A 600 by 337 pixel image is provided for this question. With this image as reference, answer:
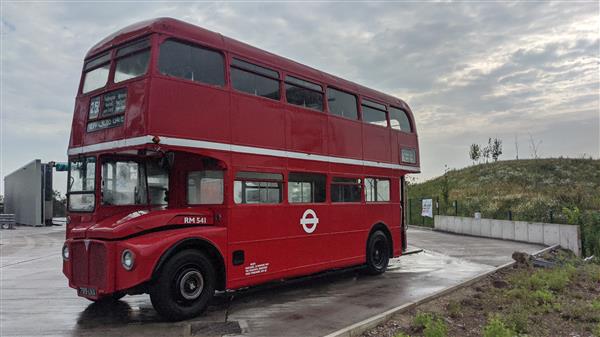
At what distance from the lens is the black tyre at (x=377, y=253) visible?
36.4 ft

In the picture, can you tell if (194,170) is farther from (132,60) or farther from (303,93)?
(303,93)

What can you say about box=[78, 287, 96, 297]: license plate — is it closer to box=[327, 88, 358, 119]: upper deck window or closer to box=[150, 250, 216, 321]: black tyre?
box=[150, 250, 216, 321]: black tyre

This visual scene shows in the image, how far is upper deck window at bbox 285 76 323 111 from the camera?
29.8 ft

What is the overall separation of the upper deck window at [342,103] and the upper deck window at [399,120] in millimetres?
1615

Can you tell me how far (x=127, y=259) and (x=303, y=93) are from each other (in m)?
4.67

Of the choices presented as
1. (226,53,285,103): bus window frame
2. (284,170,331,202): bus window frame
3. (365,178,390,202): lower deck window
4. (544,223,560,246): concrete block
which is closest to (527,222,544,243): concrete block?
(544,223,560,246): concrete block

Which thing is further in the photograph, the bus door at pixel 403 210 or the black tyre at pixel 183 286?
the bus door at pixel 403 210

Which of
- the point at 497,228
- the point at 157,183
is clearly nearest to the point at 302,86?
the point at 157,183

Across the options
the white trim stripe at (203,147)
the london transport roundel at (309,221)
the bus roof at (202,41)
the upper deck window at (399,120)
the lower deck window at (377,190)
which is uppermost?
the bus roof at (202,41)

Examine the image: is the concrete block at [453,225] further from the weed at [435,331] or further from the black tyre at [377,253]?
the weed at [435,331]

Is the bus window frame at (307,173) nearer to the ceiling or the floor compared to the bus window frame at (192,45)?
nearer to the floor

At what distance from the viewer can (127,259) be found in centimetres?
646

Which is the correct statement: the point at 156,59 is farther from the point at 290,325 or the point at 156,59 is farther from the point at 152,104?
the point at 290,325

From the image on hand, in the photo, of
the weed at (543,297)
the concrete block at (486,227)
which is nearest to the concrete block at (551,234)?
the concrete block at (486,227)
